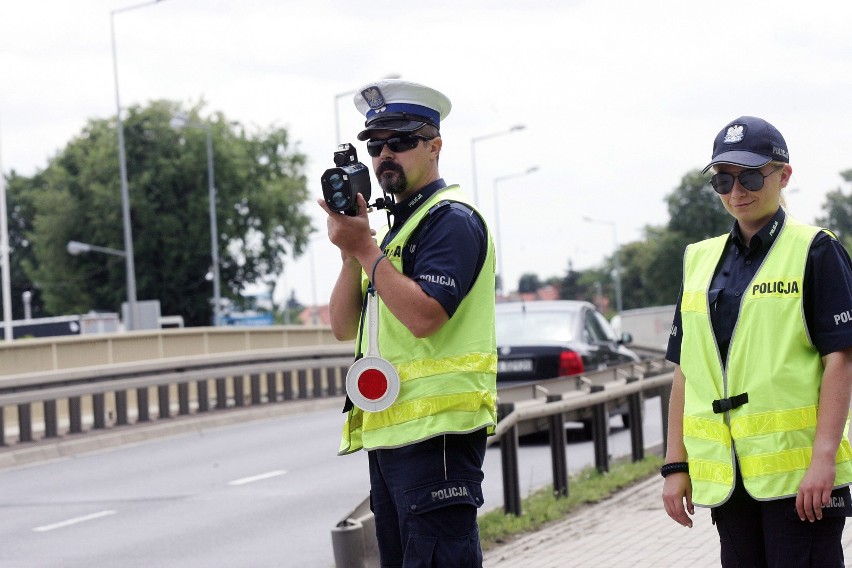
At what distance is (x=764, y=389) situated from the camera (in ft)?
12.3

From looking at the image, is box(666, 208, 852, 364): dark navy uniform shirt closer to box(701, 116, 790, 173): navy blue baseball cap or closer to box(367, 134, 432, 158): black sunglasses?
box(701, 116, 790, 173): navy blue baseball cap

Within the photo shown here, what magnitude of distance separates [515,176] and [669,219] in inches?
2612

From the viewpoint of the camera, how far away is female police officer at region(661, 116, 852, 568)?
3686 millimetres

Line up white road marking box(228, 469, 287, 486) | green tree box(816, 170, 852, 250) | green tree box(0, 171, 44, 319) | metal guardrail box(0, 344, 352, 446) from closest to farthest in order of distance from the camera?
white road marking box(228, 469, 287, 486) < metal guardrail box(0, 344, 352, 446) < green tree box(0, 171, 44, 319) < green tree box(816, 170, 852, 250)

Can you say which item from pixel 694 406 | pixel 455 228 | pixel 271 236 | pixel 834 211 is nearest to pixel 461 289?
pixel 455 228

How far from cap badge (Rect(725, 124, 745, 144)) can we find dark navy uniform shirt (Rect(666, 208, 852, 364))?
0.24m

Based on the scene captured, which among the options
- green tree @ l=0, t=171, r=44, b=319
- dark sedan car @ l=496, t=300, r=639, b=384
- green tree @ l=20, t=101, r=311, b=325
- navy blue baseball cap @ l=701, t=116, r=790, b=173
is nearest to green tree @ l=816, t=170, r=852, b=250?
green tree @ l=0, t=171, r=44, b=319

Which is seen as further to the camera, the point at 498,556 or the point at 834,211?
the point at 834,211

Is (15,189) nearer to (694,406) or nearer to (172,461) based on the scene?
(172,461)

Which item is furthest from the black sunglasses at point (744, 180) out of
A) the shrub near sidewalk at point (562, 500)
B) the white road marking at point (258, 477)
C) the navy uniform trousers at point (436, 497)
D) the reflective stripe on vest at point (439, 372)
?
the white road marking at point (258, 477)

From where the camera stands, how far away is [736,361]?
12.5 feet

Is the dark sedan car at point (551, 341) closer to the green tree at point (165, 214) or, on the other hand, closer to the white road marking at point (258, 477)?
the white road marking at point (258, 477)

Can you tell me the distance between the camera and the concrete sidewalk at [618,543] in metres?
7.42

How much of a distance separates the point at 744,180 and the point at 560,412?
262 inches
